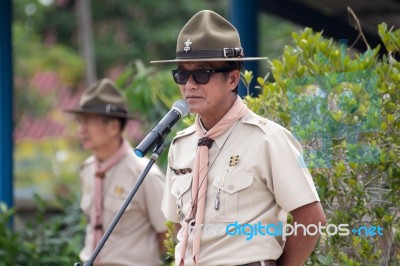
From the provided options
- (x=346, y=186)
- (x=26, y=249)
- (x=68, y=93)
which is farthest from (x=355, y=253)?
(x=68, y=93)

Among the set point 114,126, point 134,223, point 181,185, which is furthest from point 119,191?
point 181,185

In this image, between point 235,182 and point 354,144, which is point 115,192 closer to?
point 354,144

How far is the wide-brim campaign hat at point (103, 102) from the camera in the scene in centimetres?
658

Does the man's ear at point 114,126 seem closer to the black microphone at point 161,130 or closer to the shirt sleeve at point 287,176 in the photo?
the black microphone at point 161,130

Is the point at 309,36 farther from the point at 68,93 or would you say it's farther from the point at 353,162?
the point at 68,93

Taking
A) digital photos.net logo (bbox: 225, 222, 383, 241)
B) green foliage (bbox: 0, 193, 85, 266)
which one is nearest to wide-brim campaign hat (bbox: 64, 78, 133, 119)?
green foliage (bbox: 0, 193, 85, 266)

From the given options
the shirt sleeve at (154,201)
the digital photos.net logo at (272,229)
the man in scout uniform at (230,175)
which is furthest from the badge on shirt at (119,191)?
the digital photos.net logo at (272,229)

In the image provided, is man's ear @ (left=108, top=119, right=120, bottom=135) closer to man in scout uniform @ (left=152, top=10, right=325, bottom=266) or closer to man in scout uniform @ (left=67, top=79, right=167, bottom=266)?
man in scout uniform @ (left=67, top=79, right=167, bottom=266)

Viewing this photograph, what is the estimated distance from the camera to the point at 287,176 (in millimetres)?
3818

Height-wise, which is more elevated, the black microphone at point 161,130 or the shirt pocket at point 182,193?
the black microphone at point 161,130

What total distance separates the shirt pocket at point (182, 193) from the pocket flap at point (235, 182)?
0.64 feet

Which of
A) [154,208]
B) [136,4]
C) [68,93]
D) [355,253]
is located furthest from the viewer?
[136,4]

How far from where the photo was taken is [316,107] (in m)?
4.41

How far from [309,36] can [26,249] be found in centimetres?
419
